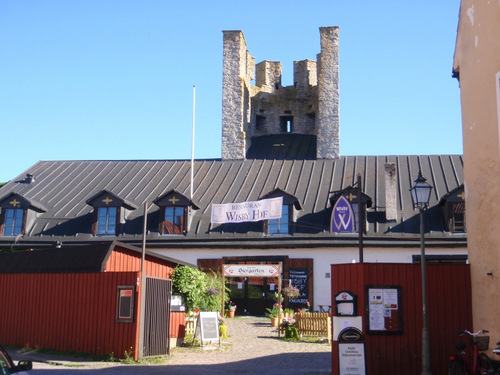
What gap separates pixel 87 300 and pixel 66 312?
0.87m

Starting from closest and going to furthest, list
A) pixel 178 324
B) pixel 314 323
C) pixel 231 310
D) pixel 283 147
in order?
pixel 178 324
pixel 314 323
pixel 231 310
pixel 283 147

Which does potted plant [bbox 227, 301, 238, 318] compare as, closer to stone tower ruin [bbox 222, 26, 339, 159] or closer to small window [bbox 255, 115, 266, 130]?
stone tower ruin [bbox 222, 26, 339, 159]

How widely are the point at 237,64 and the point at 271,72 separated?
253 inches

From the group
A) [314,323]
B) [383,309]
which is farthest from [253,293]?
[383,309]

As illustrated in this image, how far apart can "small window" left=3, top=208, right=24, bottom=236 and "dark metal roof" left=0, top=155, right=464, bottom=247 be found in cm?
54

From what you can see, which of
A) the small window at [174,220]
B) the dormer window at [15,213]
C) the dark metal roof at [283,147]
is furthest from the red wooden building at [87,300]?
the dark metal roof at [283,147]

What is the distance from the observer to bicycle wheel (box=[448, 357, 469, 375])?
36.8 ft

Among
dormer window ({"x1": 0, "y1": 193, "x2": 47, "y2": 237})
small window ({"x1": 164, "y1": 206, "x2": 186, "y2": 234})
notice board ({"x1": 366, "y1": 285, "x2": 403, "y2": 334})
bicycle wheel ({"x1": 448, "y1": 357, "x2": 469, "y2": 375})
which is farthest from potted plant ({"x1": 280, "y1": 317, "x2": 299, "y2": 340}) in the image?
dormer window ({"x1": 0, "y1": 193, "x2": 47, "y2": 237})

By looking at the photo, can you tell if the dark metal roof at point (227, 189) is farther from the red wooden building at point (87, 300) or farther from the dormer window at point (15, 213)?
the red wooden building at point (87, 300)

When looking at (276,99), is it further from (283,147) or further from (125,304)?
(125,304)

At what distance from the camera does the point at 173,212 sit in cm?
2873

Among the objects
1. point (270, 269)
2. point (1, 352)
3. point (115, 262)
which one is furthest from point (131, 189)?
point (1, 352)

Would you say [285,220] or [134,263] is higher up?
[285,220]

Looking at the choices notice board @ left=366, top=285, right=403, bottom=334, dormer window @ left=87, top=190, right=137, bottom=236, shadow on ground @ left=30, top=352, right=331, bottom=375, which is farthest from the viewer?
dormer window @ left=87, top=190, right=137, bottom=236
